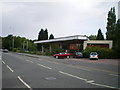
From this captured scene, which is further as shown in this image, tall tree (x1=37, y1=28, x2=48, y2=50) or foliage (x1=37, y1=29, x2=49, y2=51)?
tall tree (x1=37, y1=28, x2=48, y2=50)

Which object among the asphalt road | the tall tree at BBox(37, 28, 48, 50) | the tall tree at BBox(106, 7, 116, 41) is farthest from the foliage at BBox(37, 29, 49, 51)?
the asphalt road

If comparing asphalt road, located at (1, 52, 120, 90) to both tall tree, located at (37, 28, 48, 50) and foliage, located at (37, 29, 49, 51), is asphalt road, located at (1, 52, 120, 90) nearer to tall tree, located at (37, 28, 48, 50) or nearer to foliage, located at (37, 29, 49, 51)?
foliage, located at (37, 29, 49, 51)

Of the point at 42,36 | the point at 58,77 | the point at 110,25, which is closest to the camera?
the point at 58,77

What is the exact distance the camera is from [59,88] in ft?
25.4

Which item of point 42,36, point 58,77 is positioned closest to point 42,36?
point 42,36

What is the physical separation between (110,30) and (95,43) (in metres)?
23.0

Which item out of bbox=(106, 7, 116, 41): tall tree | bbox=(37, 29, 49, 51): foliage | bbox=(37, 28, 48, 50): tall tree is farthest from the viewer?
bbox=(37, 28, 48, 50): tall tree

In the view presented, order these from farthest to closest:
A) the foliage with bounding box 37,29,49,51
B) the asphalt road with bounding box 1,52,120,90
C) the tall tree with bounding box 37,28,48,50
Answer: the tall tree with bounding box 37,28,48,50
the foliage with bounding box 37,29,49,51
the asphalt road with bounding box 1,52,120,90

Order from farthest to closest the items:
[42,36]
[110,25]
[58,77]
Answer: [42,36]
[110,25]
[58,77]

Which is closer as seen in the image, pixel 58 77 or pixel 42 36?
pixel 58 77

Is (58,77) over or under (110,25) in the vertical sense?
under

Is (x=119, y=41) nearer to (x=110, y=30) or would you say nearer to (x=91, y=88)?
(x=91, y=88)

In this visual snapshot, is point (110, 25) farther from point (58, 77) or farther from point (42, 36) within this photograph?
point (58, 77)

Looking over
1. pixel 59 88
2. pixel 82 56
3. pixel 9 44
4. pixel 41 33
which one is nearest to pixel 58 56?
pixel 82 56
